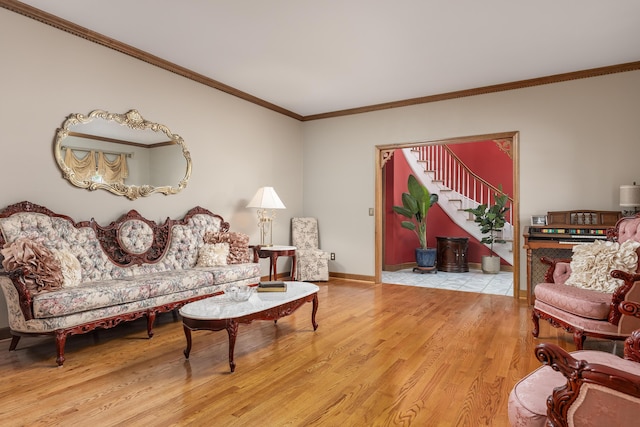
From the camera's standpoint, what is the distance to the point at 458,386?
2328 mm

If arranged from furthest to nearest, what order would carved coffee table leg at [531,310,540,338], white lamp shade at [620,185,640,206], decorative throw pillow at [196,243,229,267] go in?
decorative throw pillow at [196,243,229,267], white lamp shade at [620,185,640,206], carved coffee table leg at [531,310,540,338]

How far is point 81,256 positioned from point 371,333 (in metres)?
2.62

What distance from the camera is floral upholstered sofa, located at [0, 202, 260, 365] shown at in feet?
8.82

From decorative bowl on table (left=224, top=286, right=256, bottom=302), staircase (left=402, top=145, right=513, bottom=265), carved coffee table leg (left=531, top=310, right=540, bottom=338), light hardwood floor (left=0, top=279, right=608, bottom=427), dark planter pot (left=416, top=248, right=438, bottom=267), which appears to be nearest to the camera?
light hardwood floor (left=0, top=279, right=608, bottom=427)

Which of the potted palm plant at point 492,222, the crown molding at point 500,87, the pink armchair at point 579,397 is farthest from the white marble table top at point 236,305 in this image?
the potted palm plant at point 492,222

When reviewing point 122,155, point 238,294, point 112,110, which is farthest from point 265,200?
point 238,294

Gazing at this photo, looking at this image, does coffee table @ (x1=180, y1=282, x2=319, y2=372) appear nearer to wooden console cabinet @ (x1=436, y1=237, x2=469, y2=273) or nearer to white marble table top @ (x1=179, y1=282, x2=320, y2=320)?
white marble table top @ (x1=179, y1=282, x2=320, y2=320)

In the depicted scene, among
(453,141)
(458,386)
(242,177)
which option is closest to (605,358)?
(458,386)

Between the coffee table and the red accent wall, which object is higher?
the red accent wall

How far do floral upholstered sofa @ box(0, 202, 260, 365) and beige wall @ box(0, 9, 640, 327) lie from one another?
0.76 feet

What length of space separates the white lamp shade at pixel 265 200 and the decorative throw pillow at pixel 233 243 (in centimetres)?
72

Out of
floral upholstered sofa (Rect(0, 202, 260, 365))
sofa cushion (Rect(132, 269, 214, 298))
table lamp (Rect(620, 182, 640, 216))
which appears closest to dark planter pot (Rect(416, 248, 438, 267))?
table lamp (Rect(620, 182, 640, 216))

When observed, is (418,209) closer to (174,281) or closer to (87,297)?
(174,281)

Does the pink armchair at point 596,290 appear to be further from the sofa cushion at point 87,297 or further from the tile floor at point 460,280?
the sofa cushion at point 87,297
